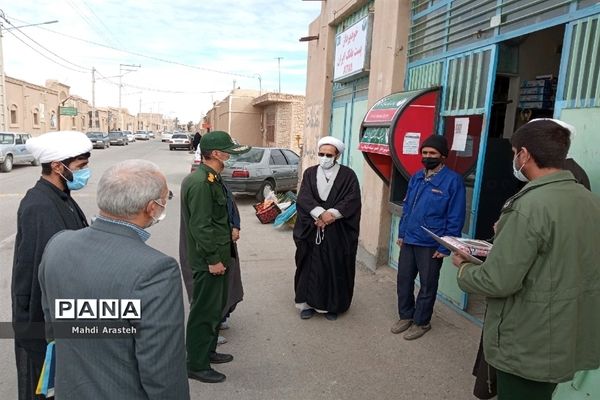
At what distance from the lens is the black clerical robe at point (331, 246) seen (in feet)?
14.3

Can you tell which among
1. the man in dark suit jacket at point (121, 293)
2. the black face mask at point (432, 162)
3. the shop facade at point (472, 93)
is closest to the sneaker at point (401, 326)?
the shop facade at point (472, 93)

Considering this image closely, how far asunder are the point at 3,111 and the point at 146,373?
30.5 meters

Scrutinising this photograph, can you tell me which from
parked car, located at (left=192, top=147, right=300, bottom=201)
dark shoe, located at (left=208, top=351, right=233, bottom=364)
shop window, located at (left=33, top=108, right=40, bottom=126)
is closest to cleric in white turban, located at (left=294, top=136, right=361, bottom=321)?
dark shoe, located at (left=208, top=351, right=233, bottom=364)

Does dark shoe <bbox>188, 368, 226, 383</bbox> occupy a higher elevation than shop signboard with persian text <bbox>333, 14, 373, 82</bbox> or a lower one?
lower

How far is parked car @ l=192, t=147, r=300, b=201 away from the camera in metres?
11.4

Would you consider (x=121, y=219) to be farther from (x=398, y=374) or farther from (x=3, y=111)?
(x=3, y=111)

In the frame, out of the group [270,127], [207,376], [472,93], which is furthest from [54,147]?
[270,127]

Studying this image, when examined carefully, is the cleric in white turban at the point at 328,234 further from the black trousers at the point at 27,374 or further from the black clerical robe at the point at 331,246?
the black trousers at the point at 27,374

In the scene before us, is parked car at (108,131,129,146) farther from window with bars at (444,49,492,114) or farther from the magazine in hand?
the magazine in hand

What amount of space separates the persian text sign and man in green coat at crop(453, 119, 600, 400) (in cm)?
507

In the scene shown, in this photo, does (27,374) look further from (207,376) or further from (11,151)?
(11,151)

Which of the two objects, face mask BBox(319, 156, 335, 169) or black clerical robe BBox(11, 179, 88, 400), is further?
face mask BBox(319, 156, 335, 169)

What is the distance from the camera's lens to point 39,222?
6.88 ft

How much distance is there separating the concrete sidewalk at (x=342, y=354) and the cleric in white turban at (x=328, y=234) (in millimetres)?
223
